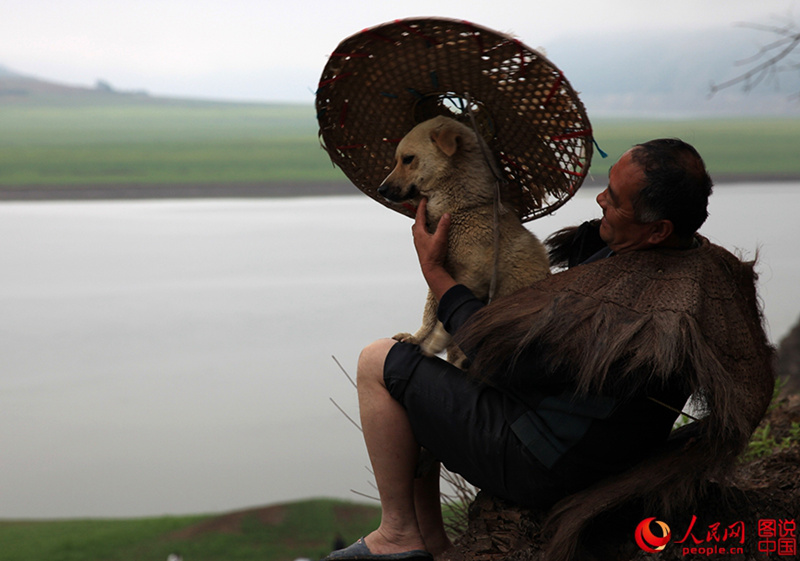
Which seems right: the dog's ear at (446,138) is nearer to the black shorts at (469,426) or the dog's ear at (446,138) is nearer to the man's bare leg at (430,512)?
the black shorts at (469,426)

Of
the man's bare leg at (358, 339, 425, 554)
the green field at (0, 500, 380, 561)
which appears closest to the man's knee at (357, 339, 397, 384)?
the man's bare leg at (358, 339, 425, 554)

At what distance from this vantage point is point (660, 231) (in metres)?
1.26

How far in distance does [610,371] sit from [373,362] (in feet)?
1.49

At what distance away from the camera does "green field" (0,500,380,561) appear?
367 centimetres

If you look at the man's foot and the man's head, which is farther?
the man's foot

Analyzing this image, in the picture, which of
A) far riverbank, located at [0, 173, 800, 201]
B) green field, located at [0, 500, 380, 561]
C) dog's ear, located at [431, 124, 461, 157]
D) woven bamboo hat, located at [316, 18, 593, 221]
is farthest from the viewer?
far riverbank, located at [0, 173, 800, 201]

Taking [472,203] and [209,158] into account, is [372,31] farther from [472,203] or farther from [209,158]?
[209,158]

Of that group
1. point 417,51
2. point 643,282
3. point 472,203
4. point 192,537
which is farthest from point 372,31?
point 192,537

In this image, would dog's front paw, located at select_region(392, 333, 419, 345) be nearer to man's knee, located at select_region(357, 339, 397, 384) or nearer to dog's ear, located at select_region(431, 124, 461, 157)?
man's knee, located at select_region(357, 339, 397, 384)

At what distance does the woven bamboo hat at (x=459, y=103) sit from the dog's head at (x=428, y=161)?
3.1 inches

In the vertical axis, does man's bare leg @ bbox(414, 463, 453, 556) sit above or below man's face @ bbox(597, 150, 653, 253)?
below

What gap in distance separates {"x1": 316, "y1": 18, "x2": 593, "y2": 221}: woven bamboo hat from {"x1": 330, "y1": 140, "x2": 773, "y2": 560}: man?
0.25 meters

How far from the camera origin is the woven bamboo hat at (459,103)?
140 cm

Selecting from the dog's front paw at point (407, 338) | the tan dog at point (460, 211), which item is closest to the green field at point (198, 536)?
the dog's front paw at point (407, 338)
